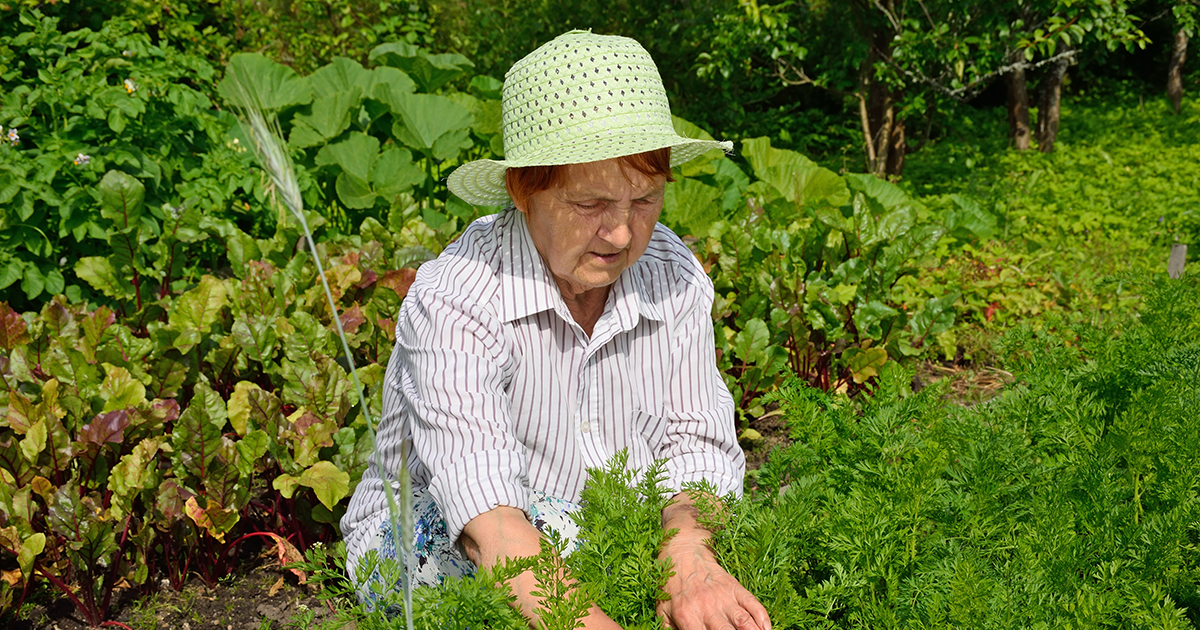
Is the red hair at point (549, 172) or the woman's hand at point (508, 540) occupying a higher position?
the red hair at point (549, 172)

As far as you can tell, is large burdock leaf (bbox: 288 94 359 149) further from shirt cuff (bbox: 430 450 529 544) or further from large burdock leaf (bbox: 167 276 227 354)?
shirt cuff (bbox: 430 450 529 544)

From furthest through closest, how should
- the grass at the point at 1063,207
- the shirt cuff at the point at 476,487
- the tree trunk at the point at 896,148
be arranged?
the tree trunk at the point at 896,148
the grass at the point at 1063,207
the shirt cuff at the point at 476,487

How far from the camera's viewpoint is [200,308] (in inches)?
120

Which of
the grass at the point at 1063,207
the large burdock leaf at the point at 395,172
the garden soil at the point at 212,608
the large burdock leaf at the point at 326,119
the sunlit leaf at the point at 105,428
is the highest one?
the large burdock leaf at the point at 326,119

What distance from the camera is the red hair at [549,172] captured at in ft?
5.86

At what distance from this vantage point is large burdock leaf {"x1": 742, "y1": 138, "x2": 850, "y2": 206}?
4223mm

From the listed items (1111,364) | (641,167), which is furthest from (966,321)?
(641,167)

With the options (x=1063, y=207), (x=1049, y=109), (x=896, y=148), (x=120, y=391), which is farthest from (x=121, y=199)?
(x=1049, y=109)

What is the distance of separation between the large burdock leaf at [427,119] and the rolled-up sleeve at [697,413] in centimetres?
261

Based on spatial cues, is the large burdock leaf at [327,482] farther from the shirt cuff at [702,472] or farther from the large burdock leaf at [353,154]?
the large burdock leaf at [353,154]

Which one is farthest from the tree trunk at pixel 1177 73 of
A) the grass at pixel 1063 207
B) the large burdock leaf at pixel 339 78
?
the large burdock leaf at pixel 339 78

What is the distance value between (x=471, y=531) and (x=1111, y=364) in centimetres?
183

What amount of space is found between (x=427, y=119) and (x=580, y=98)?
2820 mm

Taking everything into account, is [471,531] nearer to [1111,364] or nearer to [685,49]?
[1111,364]
